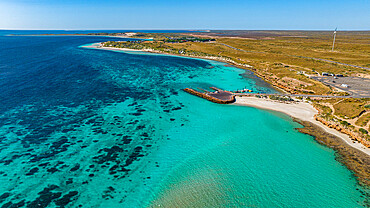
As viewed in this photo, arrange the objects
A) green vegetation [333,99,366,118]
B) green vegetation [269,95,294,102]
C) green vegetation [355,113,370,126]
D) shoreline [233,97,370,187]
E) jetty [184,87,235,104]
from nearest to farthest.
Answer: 1. shoreline [233,97,370,187]
2. green vegetation [355,113,370,126]
3. green vegetation [333,99,366,118]
4. green vegetation [269,95,294,102]
5. jetty [184,87,235,104]

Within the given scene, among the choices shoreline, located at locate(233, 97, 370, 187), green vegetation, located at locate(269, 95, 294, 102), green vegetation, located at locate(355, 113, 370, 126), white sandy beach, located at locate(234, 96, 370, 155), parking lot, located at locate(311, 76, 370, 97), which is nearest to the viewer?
shoreline, located at locate(233, 97, 370, 187)

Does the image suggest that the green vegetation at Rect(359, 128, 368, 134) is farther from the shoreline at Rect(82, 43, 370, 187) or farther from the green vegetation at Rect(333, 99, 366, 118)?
the green vegetation at Rect(333, 99, 366, 118)

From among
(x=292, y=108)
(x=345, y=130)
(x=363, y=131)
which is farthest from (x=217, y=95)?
(x=363, y=131)

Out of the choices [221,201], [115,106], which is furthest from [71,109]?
[221,201]

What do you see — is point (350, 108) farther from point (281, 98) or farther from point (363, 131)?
point (281, 98)

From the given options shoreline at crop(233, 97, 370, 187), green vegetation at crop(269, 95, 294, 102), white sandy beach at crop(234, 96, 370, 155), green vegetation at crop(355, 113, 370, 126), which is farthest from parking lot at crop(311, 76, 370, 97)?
shoreline at crop(233, 97, 370, 187)

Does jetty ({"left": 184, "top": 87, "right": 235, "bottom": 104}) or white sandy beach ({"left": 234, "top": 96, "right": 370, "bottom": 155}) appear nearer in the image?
white sandy beach ({"left": 234, "top": 96, "right": 370, "bottom": 155})

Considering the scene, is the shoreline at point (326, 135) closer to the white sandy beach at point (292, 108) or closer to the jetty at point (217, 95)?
the white sandy beach at point (292, 108)
